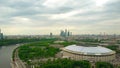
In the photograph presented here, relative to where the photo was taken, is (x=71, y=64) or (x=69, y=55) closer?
(x=71, y=64)

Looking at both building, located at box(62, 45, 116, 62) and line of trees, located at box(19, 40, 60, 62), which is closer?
building, located at box(62, 45, 116, 62)

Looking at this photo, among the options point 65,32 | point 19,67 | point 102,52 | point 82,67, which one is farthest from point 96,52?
point 65,32

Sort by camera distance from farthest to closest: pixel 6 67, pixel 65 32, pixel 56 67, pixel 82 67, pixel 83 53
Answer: pixel 65 32 → pixel 83 53 → pixel 6 67 → pixel 82 67 → pixel 56 67

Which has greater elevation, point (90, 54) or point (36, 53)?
point (90, 54)

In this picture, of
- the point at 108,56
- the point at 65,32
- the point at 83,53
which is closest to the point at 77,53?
the point at 83,53

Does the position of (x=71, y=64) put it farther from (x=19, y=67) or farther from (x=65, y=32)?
(x=65, y=32)

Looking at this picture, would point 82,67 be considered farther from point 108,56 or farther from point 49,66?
point 108,56

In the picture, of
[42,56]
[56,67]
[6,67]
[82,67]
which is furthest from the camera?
[42,56]

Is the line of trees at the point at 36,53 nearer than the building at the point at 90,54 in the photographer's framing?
No

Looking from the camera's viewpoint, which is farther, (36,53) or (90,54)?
(36,53)
